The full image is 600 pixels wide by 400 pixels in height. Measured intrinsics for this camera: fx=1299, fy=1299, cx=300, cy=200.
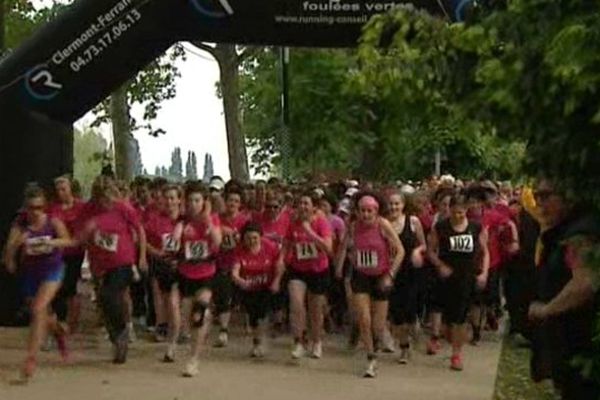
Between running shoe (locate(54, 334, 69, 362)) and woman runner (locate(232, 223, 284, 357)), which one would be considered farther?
woman runner (locate(232, 223, 284, 357))

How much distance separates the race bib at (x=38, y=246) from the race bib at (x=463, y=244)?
154 inches

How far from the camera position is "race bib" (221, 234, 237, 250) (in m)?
12.7

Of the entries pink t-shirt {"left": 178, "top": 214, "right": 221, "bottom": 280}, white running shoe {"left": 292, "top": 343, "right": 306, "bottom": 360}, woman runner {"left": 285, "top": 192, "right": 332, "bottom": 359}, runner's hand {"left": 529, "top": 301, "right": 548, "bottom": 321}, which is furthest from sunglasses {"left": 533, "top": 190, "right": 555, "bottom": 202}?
white running shoe {"left": 292, "top": 343, "right": 306, "bottom": 360}

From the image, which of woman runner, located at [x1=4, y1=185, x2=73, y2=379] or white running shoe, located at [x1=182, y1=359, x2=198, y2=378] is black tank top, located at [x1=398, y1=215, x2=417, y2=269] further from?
woman runner, located at [x1=4, y1=185, x2=73, y2=379]

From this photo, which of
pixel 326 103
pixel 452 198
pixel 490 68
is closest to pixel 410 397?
pixel 452 198

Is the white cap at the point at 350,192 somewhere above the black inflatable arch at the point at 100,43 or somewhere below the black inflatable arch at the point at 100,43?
below

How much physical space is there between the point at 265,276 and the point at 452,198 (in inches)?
79.0

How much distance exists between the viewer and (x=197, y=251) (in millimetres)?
11898

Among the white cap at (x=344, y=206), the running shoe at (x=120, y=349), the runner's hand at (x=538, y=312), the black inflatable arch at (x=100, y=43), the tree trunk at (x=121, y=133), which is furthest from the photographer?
the tree trunk at (x=121, y=133)

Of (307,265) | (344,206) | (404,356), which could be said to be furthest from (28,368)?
(344,206)

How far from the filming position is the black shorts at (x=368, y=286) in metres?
11.8

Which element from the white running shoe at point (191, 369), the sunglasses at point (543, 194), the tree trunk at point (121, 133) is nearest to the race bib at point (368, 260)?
the white running shoe at point (191, 369)

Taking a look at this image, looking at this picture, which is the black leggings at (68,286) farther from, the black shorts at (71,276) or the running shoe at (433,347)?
the running shoe at (433,347)

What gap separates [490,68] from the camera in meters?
4.47
